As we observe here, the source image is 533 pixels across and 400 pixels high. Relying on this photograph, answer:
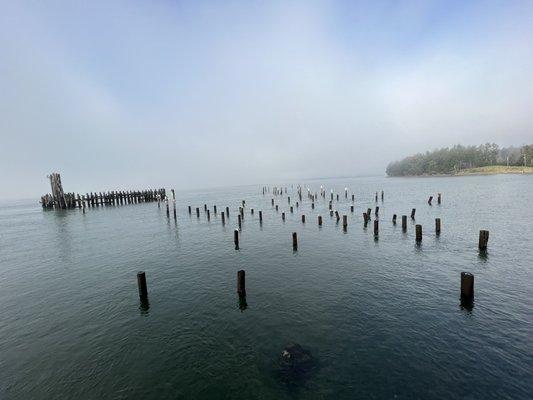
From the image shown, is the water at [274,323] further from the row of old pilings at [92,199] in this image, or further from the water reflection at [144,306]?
the row of old pilings at [92,199]

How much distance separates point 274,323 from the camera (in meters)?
11.9

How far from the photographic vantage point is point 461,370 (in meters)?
8.59

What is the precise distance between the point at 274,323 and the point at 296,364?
2.91 meters

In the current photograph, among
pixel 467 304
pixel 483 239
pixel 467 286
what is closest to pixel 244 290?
pixel 467 304

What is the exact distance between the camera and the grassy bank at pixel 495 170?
4978 inches

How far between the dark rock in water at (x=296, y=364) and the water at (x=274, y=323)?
8.4 inches

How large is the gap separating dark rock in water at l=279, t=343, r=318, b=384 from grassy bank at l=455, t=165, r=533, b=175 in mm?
165886

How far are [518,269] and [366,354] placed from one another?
1395cm

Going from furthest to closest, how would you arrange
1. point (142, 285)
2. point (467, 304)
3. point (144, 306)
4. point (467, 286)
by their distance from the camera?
point (142, 285)
point (144, 306)
point (467, 286)
point (467, 304)

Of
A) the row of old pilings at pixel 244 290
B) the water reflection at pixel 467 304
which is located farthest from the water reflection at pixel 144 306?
the water reflection at pixel 467 304

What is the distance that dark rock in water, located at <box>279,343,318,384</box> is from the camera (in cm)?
863

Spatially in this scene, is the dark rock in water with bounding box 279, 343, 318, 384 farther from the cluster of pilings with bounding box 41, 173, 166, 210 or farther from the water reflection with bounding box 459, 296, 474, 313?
the cluster of pilings with bounding box 41, 173, 166, 210

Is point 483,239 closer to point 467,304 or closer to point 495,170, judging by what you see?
point 467,304

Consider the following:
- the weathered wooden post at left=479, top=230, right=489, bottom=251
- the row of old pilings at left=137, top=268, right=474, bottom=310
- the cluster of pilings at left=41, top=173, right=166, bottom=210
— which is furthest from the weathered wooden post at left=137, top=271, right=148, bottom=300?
the cluster of pilings at left=41, top=173, right=166, bottom=210
